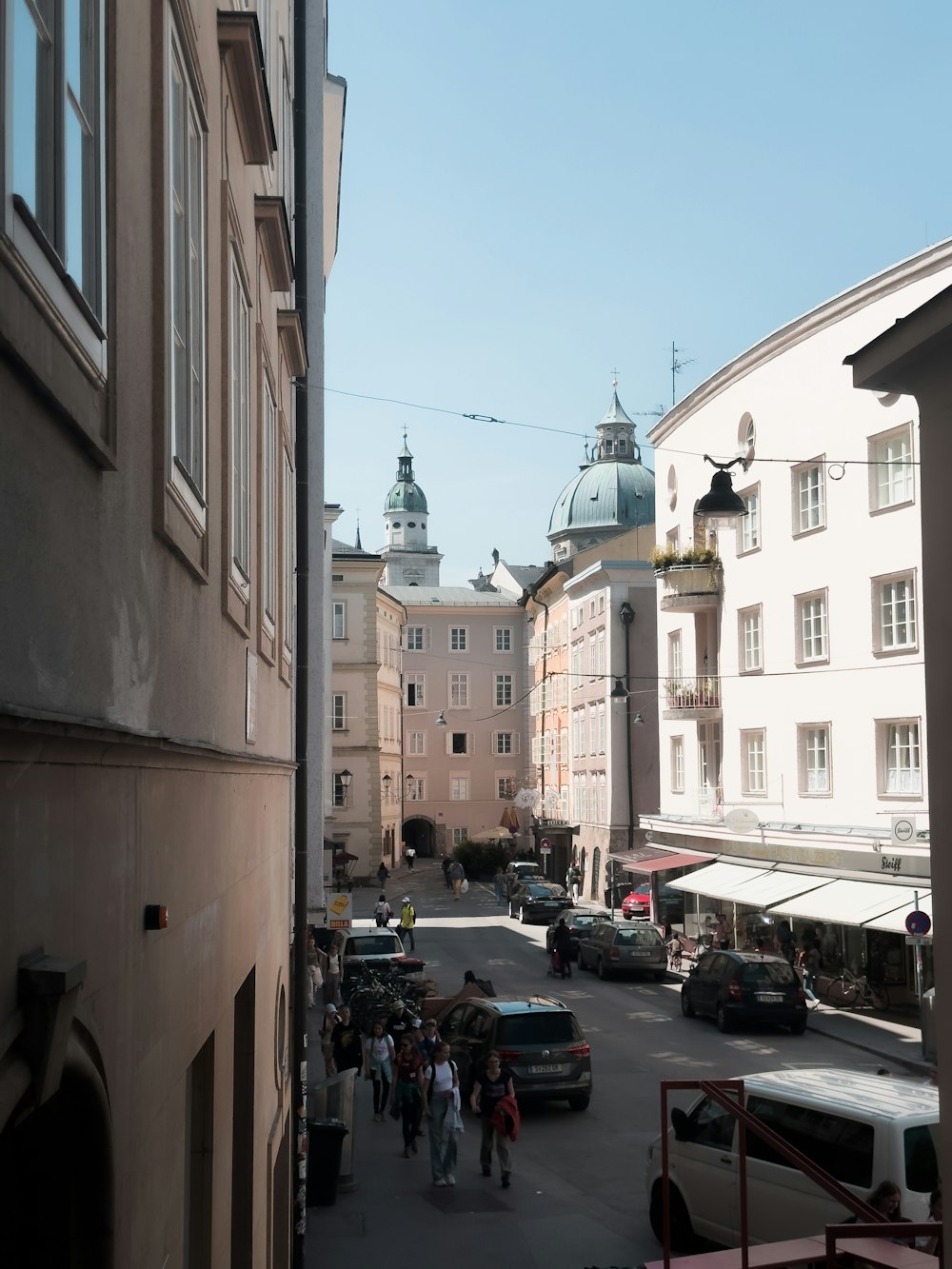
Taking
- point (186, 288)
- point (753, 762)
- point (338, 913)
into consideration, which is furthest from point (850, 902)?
point (186, 288)

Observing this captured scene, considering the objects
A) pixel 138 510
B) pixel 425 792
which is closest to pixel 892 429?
A: pixel 138 510

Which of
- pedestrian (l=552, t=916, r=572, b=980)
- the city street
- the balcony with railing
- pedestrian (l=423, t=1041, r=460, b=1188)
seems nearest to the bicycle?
the city street

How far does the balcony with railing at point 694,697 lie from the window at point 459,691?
1806 inches

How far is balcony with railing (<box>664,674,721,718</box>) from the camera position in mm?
39438

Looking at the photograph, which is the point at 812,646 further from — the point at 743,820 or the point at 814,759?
the point at 743,820

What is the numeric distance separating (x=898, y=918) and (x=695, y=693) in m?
14.0

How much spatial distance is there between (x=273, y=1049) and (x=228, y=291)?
629 cm

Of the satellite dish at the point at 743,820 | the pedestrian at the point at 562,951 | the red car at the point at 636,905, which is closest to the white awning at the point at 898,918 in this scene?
the satellite dish at the point at 743,820

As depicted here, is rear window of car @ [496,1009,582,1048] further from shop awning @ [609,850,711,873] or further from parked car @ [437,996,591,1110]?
shop awning @ [609,850,711,873]

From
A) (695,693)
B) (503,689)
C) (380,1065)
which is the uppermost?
(503,689)

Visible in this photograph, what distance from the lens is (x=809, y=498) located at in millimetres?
33344

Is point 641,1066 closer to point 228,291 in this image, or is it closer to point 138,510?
point 228,291

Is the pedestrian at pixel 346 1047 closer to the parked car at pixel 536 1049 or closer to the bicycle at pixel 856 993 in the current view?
the parked car at pixel 536 1049

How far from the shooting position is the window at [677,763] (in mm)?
43562
